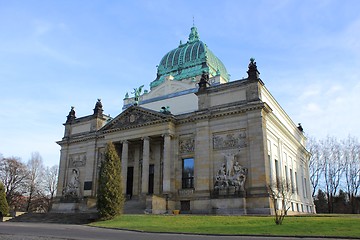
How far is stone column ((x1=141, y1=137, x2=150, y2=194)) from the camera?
128 feet

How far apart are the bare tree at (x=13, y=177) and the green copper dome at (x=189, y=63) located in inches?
1163

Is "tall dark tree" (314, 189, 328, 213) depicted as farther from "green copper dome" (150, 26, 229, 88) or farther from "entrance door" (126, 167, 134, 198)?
"entrance door" (126, 167, 134, 198)

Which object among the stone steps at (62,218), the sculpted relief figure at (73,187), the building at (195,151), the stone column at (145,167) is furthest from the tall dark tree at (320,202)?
the stone steps at (62,218)

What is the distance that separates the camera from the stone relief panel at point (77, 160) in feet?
160

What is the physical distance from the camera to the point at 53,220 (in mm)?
32156

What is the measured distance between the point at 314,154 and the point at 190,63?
95.5ft

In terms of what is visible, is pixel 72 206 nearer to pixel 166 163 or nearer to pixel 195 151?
pixel 166 163

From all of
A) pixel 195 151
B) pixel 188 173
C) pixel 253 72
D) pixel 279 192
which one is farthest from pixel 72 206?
pixel 253 72

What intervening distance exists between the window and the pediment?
18.3 ft


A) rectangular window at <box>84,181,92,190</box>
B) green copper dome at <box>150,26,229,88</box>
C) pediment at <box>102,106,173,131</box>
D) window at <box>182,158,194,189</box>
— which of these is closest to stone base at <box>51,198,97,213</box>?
rectangular window at <box>84,181,92,190</box>

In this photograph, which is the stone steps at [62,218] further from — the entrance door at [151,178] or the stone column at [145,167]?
the entrance door at [151,178]

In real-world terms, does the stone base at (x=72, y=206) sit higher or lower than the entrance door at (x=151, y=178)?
lower

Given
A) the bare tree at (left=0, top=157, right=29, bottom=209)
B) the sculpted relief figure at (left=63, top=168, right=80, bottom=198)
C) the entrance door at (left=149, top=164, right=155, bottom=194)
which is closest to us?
the entrance door at (left=149, top=164, right=155, bottom=194)

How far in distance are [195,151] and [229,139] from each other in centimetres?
432
